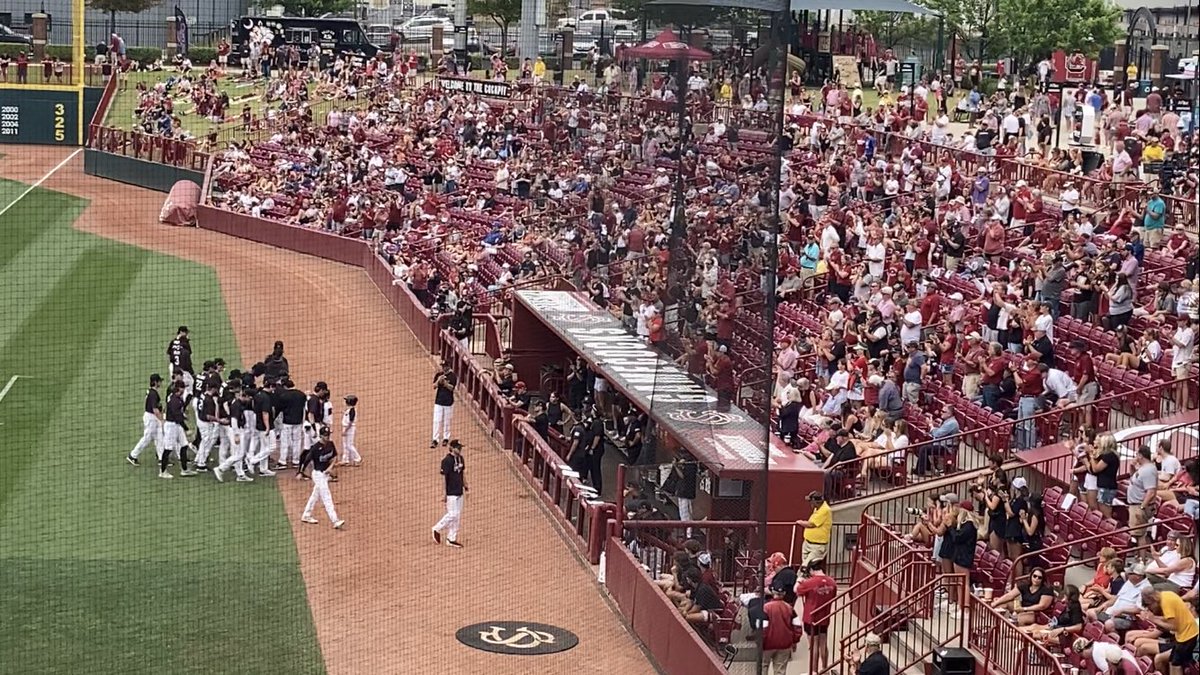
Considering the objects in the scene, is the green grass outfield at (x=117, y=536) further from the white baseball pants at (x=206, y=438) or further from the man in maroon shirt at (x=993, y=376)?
the man in maroon shirt at (x=993, y=376)

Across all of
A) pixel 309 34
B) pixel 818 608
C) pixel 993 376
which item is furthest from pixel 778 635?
pixel 309 34

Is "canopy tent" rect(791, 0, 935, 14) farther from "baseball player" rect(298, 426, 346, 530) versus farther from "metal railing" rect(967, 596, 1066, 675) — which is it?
"metal railing" rect(967, 596, 1066, 675)

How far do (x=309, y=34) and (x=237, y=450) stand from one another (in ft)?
116

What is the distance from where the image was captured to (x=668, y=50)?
48.7ft

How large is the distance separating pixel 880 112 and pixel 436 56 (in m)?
22.4

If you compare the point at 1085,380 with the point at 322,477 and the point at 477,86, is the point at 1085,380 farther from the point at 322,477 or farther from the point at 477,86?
the point at 477,86

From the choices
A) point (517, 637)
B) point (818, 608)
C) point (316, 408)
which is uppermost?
point (316, 408)

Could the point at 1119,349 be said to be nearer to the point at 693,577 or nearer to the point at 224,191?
the point at 693,577

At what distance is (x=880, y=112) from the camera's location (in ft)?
96.0

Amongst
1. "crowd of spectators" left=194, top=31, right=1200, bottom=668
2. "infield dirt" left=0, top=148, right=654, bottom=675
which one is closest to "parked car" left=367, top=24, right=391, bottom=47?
"crowd of spectators" left=194, top=31, right=1200, bottom=668

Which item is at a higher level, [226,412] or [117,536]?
[226,412]

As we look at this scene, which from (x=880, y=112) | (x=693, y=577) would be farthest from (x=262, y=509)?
(x=880, y=112)

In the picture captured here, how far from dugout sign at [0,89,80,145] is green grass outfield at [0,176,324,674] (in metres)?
19.1

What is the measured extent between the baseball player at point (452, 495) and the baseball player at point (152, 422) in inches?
132
